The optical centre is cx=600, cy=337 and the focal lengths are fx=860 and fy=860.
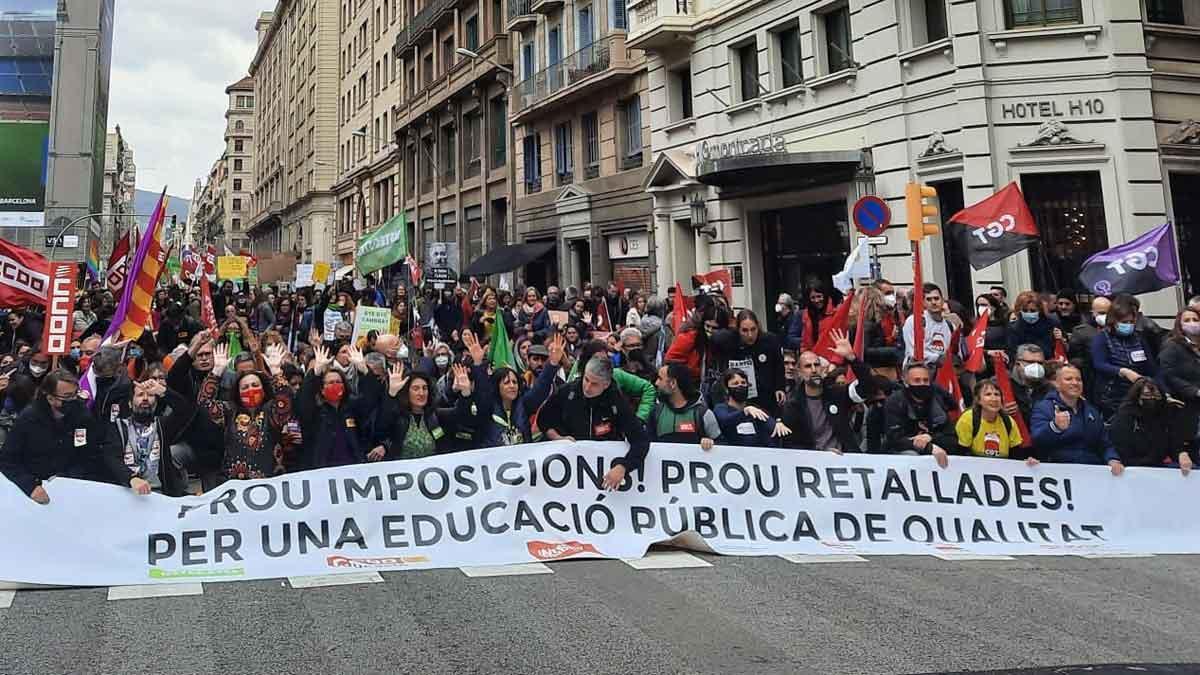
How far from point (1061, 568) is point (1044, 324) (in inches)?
169

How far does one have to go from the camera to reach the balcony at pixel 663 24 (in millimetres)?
21172

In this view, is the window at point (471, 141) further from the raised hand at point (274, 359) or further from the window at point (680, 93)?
the raised hand at point (274, 359)

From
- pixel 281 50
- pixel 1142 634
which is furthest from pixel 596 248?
pixel 281 50

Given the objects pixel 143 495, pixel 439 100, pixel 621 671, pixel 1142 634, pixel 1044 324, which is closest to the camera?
pixel 621 671

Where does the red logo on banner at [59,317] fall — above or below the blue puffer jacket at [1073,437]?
above

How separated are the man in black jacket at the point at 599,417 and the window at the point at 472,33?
1178 inches

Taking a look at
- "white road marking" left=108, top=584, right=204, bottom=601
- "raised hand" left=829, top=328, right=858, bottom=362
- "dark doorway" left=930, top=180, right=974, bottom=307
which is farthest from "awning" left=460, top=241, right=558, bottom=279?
"white road marking" left=108, top=584, right=204, bottom=601

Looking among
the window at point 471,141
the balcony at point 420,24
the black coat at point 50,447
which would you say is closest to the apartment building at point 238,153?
the balcony at point 420,24

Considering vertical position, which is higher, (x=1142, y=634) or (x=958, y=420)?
(x=958, y=420)

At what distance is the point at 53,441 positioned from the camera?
633 centimetres

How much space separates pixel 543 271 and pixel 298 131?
140ft

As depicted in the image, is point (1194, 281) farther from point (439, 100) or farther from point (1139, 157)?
point (439, 100)

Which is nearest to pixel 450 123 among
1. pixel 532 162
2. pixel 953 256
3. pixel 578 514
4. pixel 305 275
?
pixel 532 162

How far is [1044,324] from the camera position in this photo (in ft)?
32.3
